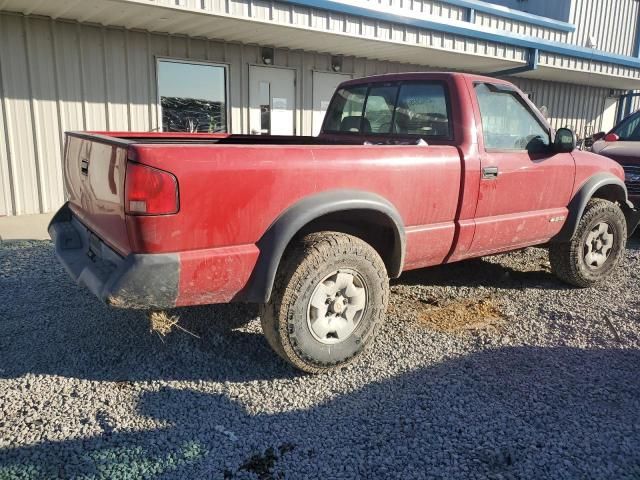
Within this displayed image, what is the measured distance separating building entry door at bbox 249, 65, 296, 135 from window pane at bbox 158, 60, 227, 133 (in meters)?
0.56

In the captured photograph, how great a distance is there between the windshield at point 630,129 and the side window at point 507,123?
4.45 metres

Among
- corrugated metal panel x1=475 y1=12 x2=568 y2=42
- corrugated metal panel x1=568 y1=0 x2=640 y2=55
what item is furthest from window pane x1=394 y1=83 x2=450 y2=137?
corrugated metal panel x1=568 y1=0 x2=640 y2=55

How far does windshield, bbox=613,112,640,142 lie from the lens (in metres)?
7.83

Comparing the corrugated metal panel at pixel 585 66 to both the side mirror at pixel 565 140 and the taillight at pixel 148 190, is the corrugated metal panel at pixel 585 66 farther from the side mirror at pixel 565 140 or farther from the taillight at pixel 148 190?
the taillight at pixel 148 190

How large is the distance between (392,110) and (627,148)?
4.53 metres

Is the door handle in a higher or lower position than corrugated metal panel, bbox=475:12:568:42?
lower

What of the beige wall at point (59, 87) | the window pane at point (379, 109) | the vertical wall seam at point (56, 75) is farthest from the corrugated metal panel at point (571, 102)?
the vertical wall seam at point (56, 75)

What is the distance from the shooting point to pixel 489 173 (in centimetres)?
387

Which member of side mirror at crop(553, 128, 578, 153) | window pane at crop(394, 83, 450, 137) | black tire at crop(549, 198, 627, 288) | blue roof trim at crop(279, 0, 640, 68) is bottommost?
black tire at crop(549, 198, 627, 288)

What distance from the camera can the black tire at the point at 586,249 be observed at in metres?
4.79

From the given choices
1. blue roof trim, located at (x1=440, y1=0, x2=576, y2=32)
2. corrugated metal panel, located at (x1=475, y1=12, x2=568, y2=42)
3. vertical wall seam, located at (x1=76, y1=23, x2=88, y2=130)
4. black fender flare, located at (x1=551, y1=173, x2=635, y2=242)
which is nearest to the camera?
black fender flare, located at (x1=551, y1=173, x2=635, y2=242)

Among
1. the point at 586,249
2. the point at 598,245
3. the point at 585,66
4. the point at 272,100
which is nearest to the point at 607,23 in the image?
the point at 585,66

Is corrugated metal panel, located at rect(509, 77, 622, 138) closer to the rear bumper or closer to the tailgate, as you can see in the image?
the tailgate

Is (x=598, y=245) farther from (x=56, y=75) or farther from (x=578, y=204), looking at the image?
(x=56, y=75)
